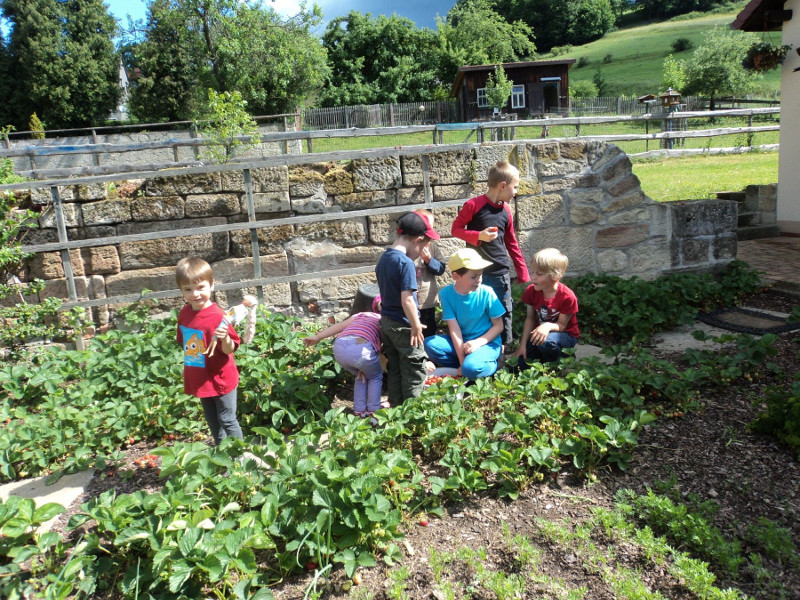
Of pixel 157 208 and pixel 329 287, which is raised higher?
pixel 157 208

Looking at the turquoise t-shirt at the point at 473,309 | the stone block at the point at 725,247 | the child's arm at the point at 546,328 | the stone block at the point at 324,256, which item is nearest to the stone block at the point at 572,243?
the stone block at the point at 725,247

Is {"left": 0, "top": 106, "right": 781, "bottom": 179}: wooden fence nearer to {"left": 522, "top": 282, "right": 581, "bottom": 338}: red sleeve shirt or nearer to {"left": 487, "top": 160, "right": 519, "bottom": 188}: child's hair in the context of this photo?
{"left": 487, "top": 160, "right": 519, "bottom": 188}: child's hair

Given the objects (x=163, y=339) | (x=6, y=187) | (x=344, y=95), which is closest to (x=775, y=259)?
(x=163, y=339)

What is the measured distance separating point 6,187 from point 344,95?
40288mm

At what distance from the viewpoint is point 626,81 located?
166 feet

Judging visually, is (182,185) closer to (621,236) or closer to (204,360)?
(204,360)

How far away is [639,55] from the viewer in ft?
193

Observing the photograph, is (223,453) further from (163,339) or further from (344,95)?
→ (344,95)

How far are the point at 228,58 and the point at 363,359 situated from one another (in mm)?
31089

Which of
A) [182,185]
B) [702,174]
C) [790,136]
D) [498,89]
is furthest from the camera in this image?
[498,89]

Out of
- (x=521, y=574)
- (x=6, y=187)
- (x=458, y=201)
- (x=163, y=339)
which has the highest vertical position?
(x=6, y=187)

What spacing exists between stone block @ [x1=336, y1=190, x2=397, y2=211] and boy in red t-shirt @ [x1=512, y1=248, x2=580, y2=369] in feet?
6.05

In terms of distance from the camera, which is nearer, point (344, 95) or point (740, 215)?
point (740, 215)

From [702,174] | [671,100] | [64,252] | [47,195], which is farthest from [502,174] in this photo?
[671,100]
